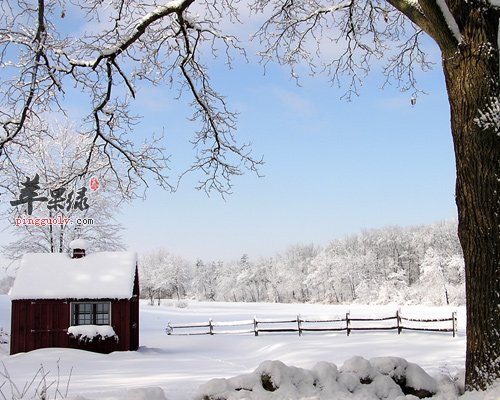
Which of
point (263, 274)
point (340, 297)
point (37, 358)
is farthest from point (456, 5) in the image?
point (263, 274)

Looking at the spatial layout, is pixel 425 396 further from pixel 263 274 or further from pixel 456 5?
pixel 263 274

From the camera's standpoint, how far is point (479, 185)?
19.5 ft

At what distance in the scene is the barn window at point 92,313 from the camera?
20.3m

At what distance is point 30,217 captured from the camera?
88.9 feet

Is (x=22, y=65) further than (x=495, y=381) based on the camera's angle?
Yes

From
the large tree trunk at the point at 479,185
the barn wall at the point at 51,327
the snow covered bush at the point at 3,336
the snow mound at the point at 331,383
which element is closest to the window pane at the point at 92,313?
the barn wall at the point at 51,327

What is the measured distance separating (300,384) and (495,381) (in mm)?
2169

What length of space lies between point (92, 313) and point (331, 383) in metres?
15.8

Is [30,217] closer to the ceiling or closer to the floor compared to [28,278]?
closer to the ceiling

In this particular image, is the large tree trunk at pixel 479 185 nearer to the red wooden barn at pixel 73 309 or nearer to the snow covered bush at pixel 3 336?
the red wooden barn at pixel 73 309

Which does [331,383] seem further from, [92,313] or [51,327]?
[51,327]

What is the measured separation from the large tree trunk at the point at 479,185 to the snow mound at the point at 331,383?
2.76 ft

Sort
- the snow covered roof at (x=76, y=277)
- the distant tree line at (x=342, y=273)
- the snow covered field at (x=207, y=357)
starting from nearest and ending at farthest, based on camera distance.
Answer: the snow covered field at (x=207, y=357), the snow covered roof at (x=76, y=277), the distant tree line at (x=342, y=273)

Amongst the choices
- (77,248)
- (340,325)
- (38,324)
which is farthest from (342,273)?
(38,324)
